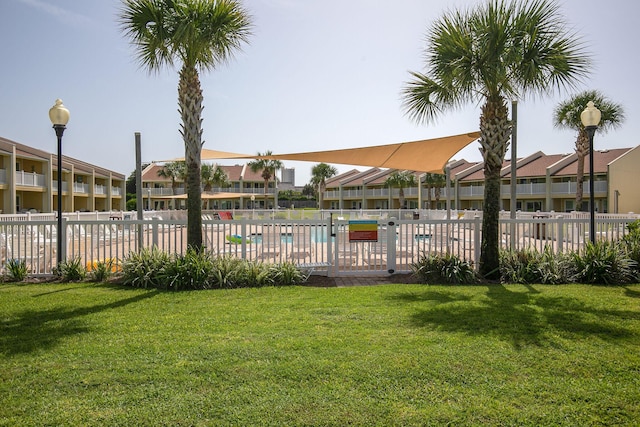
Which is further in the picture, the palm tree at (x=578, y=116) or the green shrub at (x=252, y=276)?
the palm tree at (x=578, y=116)

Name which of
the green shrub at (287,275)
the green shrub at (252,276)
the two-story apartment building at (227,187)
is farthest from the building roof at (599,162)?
the two-story apartment building at (227,187)

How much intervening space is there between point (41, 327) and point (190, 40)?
17.3 ft

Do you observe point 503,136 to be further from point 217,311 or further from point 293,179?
point 293,179

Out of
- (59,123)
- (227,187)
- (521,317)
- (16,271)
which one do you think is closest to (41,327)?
(16,271)

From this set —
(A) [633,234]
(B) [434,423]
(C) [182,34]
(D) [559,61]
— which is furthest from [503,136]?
(B) [434,423]

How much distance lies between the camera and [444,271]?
26.4 feet

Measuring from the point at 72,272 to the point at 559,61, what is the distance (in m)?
10.4

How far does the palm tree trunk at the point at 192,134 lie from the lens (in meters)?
8.37

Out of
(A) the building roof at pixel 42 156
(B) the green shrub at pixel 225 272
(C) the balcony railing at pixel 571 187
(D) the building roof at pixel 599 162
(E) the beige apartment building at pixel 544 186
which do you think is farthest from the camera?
(D) the building roof at pixel 599 162

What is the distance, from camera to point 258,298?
21.5ft

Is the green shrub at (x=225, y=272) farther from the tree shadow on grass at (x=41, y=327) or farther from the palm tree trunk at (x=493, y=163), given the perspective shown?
the palm tree trunk at (x=493, y=163)

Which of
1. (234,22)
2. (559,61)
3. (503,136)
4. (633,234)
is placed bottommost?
(633,234)

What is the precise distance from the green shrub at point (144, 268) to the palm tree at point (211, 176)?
4400 cm

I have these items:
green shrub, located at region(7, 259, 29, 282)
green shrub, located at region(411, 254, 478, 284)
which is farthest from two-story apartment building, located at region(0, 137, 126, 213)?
green shrub, located at region(411, 254, 478, 284)
